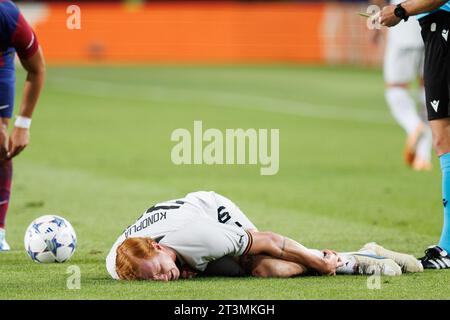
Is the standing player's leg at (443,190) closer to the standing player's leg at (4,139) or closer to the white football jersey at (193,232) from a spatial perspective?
the white football jersey at (193,232)

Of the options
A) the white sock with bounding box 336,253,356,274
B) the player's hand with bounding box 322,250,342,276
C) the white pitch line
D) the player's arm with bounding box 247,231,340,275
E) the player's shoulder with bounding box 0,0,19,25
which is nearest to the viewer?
the player's arm with bounding box 247,231,340,275

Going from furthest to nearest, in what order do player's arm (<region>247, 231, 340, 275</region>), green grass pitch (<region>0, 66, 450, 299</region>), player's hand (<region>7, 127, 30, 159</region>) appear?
player's hand (<region>7, 127, 30, 159</region>), player's arm (<region>247, 231, 340, 275</region>), green grass pitch (<region>0, 66, 450, 299</region>)

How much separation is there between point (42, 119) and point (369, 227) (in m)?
12.7

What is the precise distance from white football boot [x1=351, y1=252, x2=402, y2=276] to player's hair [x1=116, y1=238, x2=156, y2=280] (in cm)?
151

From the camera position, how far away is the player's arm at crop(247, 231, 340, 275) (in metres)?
7.50

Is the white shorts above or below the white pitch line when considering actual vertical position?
above

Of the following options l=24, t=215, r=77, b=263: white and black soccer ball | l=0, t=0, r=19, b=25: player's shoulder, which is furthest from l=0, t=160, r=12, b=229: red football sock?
l=0, t=0, r=19, b=25: player's shoulder

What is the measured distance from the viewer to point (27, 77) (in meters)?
8.13

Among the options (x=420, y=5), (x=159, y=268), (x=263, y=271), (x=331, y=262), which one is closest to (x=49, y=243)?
(x=159, y=268)

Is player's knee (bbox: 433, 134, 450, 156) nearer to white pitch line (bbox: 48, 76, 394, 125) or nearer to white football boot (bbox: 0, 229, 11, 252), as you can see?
white football boot (bbox: 0, 229, 11, 252)

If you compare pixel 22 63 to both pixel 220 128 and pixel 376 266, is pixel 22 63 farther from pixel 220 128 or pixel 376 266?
pixel 220 128

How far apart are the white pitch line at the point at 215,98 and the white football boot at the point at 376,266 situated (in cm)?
1377
